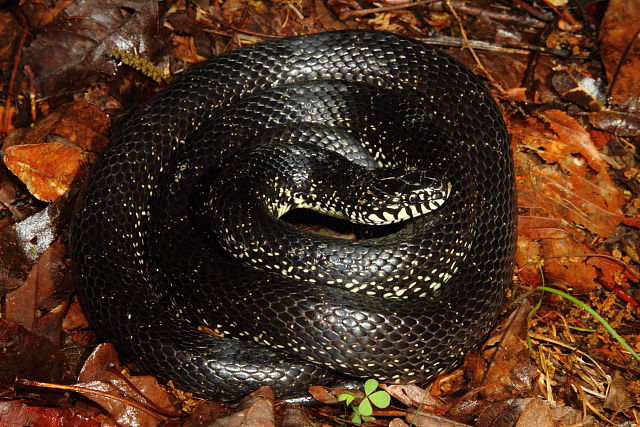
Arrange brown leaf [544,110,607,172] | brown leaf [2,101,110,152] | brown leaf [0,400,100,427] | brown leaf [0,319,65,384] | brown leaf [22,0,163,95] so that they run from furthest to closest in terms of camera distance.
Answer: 1. brown leaf [22,0,163,95]
2. brown leaf [544,110,607,172]
3. brown leaf [2,101,110,152]
4. brown leaf [0,319,65,384]
5. brown leaf [0,400,100,427]

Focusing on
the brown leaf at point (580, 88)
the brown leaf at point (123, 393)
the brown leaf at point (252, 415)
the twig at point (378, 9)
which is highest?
the twig at point (378, 9)

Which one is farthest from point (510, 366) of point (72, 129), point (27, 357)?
point (72, 129)

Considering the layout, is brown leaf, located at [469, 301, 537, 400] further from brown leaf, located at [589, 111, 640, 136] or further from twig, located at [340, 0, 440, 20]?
twig, located at [340, 0, 440, 20]

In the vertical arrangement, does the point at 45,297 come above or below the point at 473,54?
below

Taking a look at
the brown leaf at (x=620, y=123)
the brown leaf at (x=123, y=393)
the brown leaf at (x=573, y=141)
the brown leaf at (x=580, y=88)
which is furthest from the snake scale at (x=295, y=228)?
the brown leaf at (x=620, y=123)

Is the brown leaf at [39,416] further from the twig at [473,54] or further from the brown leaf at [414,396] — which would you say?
the twig at [473,54]

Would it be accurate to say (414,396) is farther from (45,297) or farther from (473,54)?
(473,54)

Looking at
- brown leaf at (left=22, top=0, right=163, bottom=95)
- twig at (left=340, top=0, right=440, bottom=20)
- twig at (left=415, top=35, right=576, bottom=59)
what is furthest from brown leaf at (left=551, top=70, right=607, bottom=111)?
brown leaf at (left=22, top=0, right=163, bottom=95)
